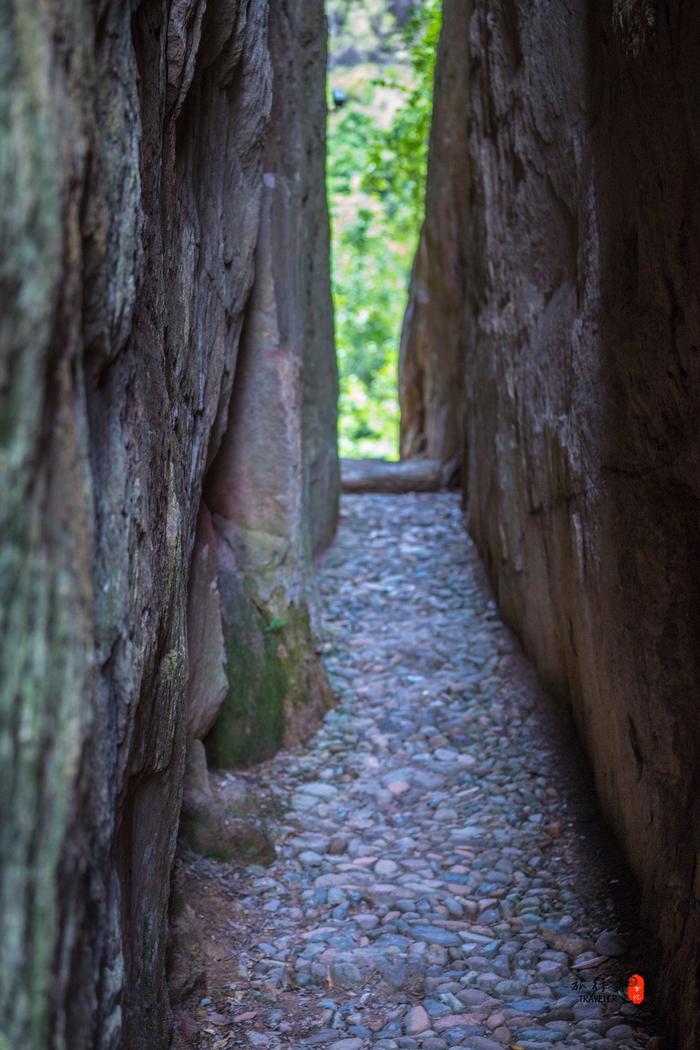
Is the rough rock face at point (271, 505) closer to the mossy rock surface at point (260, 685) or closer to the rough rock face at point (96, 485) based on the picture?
the mossy rock surface at point (260, 685)

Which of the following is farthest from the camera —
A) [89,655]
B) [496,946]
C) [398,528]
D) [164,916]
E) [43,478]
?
[398,528]

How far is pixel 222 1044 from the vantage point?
329 centimetres

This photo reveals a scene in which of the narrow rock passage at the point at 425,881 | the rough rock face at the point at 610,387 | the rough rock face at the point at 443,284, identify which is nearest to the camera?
the rough rock face at the point at 610,387

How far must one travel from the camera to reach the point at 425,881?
4289mm

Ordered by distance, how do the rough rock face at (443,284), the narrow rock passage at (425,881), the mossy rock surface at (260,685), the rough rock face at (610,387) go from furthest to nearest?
1. the rough rock face at (443,284)
2. the mossy rock surface at (260,685)
3. the narrow rock passage at (425,881)
4. the rough rock face at (610,387)

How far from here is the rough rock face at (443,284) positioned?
26.2ft

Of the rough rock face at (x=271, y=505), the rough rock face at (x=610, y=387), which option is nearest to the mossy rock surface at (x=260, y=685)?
the rough rock face at (x=271, y=505)

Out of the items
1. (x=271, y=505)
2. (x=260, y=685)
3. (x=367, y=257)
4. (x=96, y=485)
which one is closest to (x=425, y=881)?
(x=260, y=685)

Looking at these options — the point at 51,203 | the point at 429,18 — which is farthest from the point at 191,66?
the point at 429,18

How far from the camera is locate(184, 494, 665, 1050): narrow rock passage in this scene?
11.4 feet

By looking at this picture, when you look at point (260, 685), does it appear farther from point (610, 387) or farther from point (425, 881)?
point (610, 387)

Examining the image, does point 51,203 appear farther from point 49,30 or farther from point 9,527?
point 9,527

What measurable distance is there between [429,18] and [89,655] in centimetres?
1122

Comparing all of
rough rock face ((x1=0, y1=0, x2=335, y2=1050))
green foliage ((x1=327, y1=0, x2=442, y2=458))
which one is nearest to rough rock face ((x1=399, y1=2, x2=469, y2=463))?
green foliage ((x1=327, y1=0, x2=442, y2=458))
